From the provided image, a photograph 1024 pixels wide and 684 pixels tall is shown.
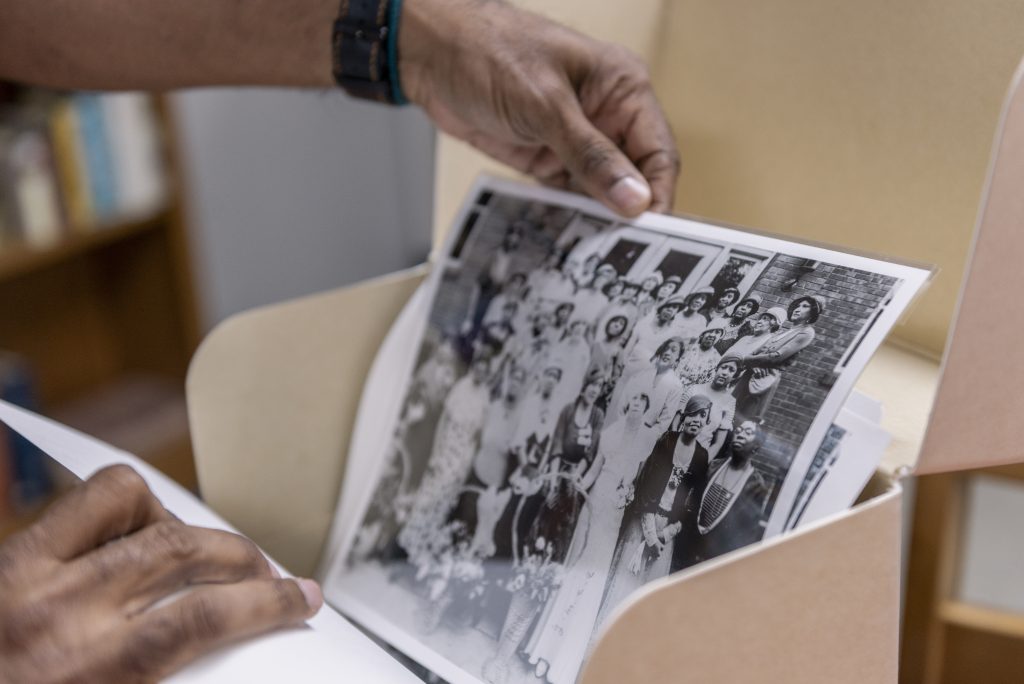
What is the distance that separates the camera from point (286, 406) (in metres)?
0.66

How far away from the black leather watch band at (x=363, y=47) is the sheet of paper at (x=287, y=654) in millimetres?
359

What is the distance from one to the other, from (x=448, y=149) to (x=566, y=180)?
11cm

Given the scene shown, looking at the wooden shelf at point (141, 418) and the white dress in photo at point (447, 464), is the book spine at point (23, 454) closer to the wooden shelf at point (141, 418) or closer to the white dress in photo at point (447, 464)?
the wooden shelf at point (141, 418)

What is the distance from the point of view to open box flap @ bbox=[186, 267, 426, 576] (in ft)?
2.06

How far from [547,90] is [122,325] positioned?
1.50 metres

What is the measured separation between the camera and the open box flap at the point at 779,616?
32cm

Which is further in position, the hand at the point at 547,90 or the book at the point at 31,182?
the book at the point at 31,182

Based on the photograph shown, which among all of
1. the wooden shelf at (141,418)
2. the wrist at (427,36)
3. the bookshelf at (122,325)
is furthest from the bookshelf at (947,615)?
the bookshelf at (122,325)

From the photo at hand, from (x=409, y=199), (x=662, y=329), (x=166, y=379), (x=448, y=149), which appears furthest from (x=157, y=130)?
(x=662, y=329)

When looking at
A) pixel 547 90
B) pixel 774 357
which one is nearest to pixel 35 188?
pixel 547 90

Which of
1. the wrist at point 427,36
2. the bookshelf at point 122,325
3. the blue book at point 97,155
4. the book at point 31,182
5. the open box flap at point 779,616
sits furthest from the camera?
the bookshelf at point 122,325

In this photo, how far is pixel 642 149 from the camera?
64 centimetres

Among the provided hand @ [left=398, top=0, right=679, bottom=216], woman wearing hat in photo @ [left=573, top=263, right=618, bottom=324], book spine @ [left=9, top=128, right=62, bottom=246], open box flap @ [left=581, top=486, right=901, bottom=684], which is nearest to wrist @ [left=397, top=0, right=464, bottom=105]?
hand @ [left=398, top=0, right=679, bottom=216]

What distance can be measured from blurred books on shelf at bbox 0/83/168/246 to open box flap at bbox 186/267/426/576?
1060mm
